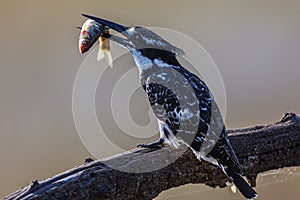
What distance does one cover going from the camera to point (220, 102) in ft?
14.5

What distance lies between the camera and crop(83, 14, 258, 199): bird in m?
2.43

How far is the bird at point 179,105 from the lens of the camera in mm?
2426

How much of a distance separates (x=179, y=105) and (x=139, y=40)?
313mm

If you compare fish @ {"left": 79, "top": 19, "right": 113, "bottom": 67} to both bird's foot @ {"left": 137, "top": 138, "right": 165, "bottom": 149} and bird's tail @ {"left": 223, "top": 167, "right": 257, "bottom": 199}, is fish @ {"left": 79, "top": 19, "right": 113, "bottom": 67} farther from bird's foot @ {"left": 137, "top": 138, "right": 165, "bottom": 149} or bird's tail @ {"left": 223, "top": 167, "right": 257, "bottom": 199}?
bird's tail @ {"left": 223, "top": 167, "right": 257, "bottom": 199}

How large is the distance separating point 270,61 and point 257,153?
2.58 metres

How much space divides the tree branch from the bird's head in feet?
1.27

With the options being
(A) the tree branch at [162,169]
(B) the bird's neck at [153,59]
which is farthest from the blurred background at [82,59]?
(A) the tree branch at [162,169]

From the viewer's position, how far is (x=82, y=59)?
478 cm

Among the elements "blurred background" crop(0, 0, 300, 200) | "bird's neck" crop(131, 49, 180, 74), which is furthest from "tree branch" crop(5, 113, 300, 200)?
"blurred background" crop(0, 0, 300, 200)

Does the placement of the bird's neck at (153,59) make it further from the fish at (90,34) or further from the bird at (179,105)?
the fish at (90,34)

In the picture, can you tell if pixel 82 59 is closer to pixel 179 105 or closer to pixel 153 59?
pixel 153 59

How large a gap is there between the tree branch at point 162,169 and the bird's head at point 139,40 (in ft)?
1.27

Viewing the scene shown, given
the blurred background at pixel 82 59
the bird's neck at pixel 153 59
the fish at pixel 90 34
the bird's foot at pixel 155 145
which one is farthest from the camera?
the blurred background at pixel 82 59

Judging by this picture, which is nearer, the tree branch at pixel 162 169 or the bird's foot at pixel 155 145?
the tree branch at pixel 162 169
